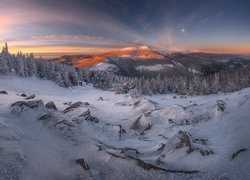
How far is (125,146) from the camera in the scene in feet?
99.2

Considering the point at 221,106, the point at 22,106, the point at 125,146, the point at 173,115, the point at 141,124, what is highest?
the point at 22,106

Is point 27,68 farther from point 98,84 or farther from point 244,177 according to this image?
point 244,177

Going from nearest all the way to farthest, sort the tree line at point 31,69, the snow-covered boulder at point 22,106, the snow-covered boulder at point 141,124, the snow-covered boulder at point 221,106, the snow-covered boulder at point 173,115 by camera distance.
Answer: the snow-covered boulder at point 22,106, the snow-covered boulder at point 221,106, the snow-covered boulder at point 141,124, the snow-covered boulder at point 173,115, the tree line at point 31,69

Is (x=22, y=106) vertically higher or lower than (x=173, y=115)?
higher

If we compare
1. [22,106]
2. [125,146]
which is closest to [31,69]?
[22,106]

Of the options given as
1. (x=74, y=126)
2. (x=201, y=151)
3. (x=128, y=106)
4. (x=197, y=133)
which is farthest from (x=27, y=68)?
(x=201, y=151)

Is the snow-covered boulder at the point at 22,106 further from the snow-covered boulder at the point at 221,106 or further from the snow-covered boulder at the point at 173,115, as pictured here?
the snow-covered boulder at the point at 221,106

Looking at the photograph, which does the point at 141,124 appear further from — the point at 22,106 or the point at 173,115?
the point at 22,106

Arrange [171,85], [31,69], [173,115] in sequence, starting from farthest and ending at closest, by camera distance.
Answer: [171,85]
[31,69]
[173,115]

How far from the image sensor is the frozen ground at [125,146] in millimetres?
20453

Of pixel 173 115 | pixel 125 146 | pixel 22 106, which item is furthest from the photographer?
pixel 173 115

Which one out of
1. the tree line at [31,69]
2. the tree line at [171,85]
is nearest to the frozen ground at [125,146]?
the tree line at [171,85]

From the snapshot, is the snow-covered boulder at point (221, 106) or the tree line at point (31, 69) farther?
the tree line at point (31, 69)

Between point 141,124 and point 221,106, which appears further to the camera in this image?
point 141,124
